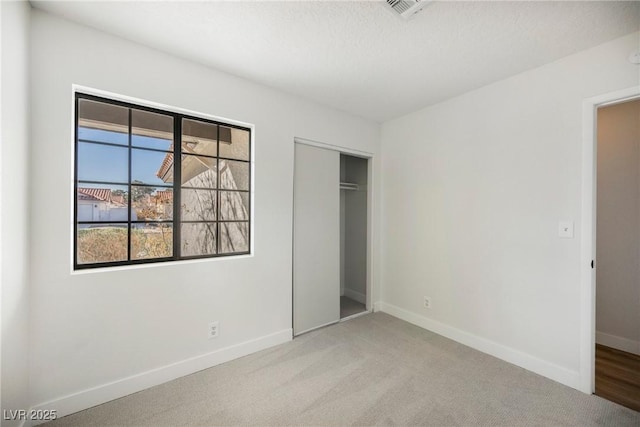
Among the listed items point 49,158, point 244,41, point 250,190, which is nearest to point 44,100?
point 49,158

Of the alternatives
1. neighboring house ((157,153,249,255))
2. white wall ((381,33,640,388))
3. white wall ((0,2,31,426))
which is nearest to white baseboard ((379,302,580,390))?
white wall ((381,33,640,388))

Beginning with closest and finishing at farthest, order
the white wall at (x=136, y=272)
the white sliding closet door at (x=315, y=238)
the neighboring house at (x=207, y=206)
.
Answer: the white wall at (x=136, y=272), the neighboring house at (x=207, y=206), the white sliding closet door at (x=315, y=238)

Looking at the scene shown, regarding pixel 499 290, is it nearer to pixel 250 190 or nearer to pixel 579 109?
pixel 579 109

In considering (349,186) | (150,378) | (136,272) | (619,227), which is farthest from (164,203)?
(619,227)

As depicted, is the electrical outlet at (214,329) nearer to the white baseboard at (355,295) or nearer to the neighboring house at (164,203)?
the neighboring house at (164,203)

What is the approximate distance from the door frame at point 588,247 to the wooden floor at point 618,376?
5.7 inches

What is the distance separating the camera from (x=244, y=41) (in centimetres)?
200

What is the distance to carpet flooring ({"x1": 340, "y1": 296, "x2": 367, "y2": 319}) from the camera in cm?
363

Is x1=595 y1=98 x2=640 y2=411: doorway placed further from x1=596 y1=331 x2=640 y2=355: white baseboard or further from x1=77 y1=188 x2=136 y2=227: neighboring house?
x1=77 y1=188 x2=136 y2=227: neighboring house

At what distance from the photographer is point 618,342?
8.70 ft

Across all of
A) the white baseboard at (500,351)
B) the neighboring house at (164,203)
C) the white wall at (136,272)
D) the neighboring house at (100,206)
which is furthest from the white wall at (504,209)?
the neighboring house at (100,206)

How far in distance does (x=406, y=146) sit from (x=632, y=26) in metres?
1.93

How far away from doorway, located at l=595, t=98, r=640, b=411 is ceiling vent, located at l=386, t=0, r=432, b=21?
7.57ft

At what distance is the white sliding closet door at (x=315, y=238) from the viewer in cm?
301
